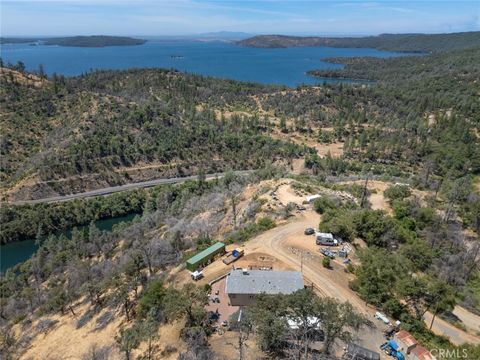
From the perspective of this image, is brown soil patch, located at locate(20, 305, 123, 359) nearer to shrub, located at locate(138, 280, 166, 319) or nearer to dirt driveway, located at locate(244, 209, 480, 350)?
shrub, located at locate(138, 280, 166, 319)

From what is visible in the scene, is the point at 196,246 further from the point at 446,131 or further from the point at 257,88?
the point at 257,88

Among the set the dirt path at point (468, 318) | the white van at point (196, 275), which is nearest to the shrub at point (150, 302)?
the white van at point (196, 275)

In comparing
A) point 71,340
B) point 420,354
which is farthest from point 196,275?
point 420,354

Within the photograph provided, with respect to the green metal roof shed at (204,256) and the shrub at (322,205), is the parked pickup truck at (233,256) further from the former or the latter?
the shrub at (322,205)

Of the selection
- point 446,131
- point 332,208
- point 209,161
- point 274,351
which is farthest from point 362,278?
point 446,131

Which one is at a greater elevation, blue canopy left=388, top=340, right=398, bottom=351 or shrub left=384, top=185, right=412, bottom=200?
blue canopy left=388, top=340, right=398, bottom=351

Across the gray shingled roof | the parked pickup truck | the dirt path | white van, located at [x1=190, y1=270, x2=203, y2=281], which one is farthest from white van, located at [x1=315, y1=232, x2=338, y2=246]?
white van, located at [x1=190, y1=270, x2=203, y2=281]

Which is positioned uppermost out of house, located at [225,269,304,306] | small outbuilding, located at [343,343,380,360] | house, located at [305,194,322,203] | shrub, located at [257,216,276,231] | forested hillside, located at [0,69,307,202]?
small outbuilding, located at [343,343,380,360]

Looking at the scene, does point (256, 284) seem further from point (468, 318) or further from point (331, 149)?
point (331, 149)
